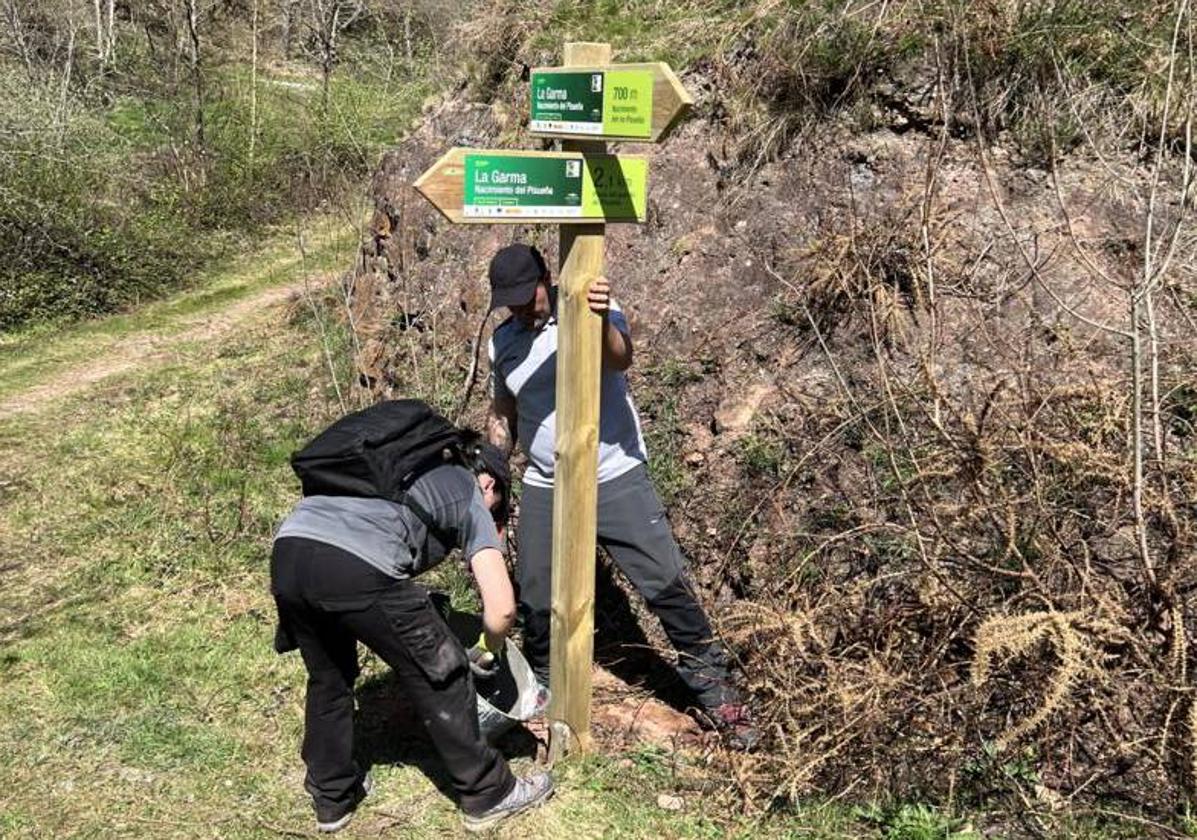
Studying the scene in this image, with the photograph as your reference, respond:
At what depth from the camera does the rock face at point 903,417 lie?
9.84ft

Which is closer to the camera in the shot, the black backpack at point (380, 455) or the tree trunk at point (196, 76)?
the black backpack at point (380, 455)

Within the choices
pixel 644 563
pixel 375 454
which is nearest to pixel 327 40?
pixel 644 563

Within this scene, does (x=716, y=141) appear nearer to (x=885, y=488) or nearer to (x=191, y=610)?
(x=885, y=488)

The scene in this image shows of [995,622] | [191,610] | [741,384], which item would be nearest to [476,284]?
[741,384]

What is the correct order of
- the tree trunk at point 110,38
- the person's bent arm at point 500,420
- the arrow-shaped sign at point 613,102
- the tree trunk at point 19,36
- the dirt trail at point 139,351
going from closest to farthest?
the arrow-shaped sign at point 613,102 < the person's bent arm at point 500,420 < the dirt trail at point 139,351 < the tree trunk at point 19,36 < the tree trunk at point 110,38

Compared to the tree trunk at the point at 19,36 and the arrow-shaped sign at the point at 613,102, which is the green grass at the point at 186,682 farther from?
the tree trunk at the point at 19,36

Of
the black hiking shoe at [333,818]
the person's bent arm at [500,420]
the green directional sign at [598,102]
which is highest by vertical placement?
the green directional sign at [598,102]

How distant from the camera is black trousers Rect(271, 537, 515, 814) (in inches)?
108

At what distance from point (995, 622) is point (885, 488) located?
1.35m

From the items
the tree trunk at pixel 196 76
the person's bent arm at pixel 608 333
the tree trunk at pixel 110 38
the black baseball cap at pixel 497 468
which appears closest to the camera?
the person's bent arm at pixel 608 333

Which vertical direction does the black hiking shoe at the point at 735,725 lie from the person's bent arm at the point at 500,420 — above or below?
below

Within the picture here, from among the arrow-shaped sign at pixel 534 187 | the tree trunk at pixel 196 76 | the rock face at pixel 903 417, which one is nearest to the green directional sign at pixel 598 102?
the arrow-shaped sign at pixel 534 187

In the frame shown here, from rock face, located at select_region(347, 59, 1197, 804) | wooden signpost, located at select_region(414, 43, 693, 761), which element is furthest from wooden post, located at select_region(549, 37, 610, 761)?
rock face, located at select_region(347, 59, 1197, 804)

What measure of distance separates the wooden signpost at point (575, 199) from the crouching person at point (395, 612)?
0.27m
